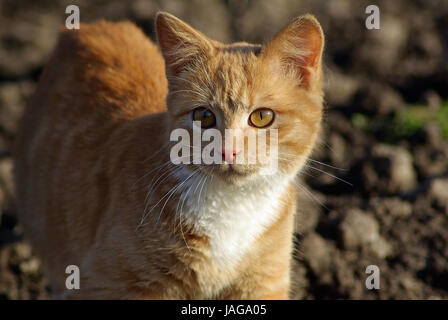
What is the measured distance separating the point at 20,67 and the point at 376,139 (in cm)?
344

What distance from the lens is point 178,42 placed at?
274cm

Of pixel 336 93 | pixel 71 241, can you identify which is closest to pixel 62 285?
pixel 71 241

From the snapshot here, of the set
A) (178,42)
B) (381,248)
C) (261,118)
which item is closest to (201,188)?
(261,118)

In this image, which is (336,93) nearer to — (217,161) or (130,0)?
(130,0)

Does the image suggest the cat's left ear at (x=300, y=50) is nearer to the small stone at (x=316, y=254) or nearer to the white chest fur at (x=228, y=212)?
the white chest fur at (x=228, y=212)

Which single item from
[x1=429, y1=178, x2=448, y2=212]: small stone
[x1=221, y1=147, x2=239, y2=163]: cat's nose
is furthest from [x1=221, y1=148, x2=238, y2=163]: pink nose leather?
[x1=429, y1=178, x2=448, y2=212]: small stone

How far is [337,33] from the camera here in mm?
5777

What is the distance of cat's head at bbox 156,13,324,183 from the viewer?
8.30ft

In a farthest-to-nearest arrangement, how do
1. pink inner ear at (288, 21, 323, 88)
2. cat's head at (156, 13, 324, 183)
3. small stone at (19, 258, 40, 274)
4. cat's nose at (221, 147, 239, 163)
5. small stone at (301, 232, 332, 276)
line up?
small stone at (19, 258, 40, 274) < small stone at (301, 232, 332, 276) < pink inner ear at (288, 21, 323, 88) < cat's head at (156, 13, 324, 183) < cat's nose at (221, 147, 239, 163)

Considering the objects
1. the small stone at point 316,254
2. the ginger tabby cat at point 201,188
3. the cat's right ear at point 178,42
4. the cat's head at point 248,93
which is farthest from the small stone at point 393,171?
the cat's right ear at point 178,42

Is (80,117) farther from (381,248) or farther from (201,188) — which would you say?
(381,248)

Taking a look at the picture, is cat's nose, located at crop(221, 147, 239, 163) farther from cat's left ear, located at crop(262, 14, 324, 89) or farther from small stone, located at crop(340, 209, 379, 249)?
small stone, located at crop(340, 209, 379, 249)

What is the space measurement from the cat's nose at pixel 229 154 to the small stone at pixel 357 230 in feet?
4.97

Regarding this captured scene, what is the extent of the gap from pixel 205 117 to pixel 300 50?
541 millimetres
